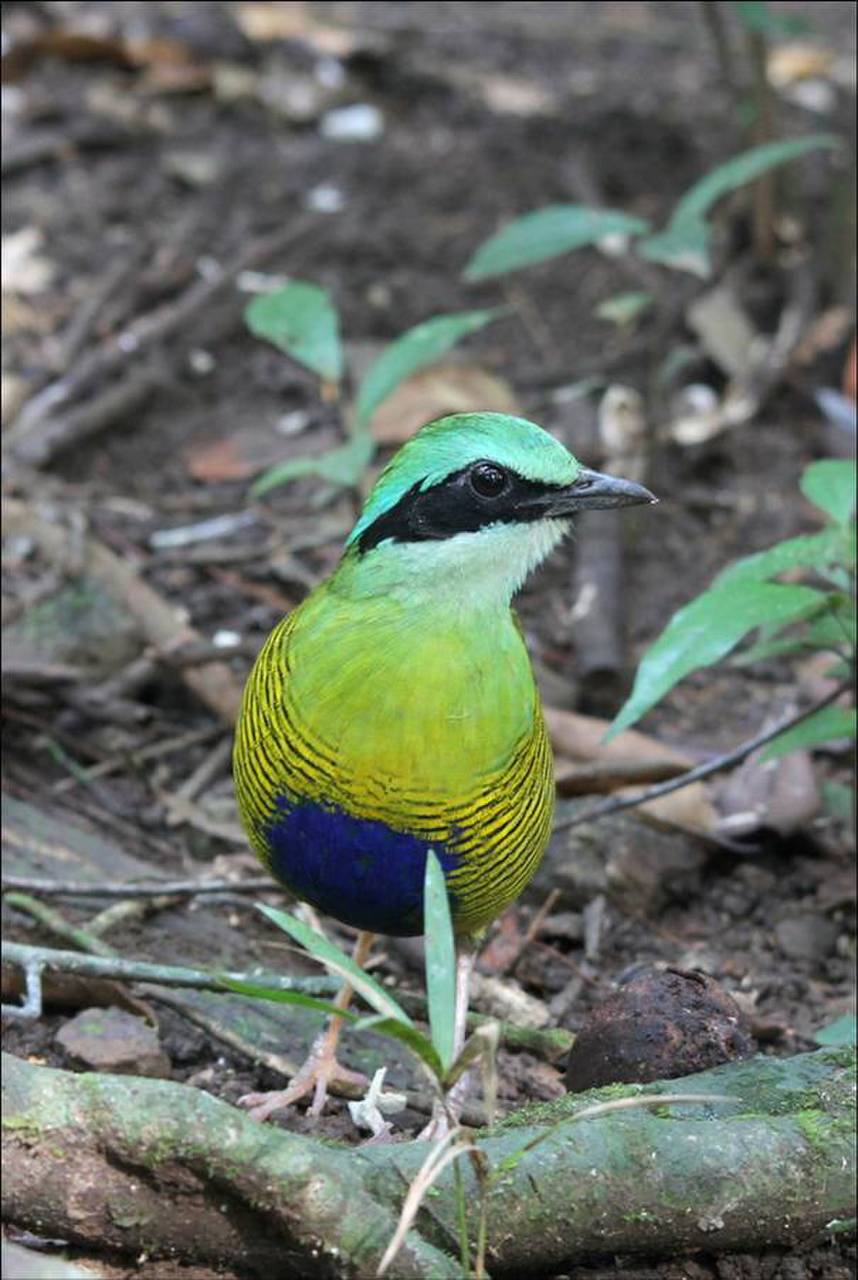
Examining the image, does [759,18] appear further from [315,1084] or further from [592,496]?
[315,1084]

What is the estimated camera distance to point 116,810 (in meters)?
5.54

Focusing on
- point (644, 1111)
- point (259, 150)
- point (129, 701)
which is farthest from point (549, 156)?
point (644, 1111)

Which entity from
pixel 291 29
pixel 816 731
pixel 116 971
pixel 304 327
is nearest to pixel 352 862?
pixel 116 971

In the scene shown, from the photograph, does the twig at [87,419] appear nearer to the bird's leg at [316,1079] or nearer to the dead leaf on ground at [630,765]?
the dead leaf on ground at [630,765]

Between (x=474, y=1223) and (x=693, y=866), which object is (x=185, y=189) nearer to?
(x=693, y=866)

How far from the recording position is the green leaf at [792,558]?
4617 millimetres

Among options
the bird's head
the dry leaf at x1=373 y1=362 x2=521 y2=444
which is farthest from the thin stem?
the dry leaf at x1=373 y1=362 x2=521 y2=444

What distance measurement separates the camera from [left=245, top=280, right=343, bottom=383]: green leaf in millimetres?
5898

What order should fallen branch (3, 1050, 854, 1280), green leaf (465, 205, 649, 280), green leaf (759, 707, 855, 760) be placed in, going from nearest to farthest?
1. fallen branch (3, 1050, 854, 1280)
2. green leaf (759, 707, 855, 760)
3. green leaf (465, 205, 649, 280)

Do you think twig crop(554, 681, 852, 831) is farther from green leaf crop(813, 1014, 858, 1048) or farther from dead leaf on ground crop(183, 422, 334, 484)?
dead leaf on ground crop(183, 422, 334, 484)

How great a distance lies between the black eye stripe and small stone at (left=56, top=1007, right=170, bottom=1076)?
1.22 m

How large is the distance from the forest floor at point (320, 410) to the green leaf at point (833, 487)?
4.01 feet

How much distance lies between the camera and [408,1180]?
3010 millimetres

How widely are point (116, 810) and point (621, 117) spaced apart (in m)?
5.42
